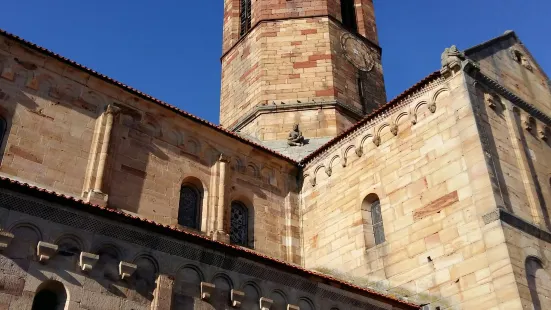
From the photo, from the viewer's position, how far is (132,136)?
12.6 m

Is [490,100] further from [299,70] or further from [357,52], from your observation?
[357,52]

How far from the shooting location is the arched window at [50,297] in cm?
727

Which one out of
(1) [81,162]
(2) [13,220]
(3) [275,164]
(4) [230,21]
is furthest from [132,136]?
(4) [230,21]

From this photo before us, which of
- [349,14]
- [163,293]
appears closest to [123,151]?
[163,293]

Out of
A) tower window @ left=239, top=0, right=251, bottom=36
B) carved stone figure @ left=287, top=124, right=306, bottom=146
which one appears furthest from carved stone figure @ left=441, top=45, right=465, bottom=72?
tower window @ left=239, top=0, right=251, bottom=36

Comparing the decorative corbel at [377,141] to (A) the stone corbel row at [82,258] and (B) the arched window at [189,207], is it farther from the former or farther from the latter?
(A) the stone corbel row at [82,258]

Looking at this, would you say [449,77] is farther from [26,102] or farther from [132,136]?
[26,102]

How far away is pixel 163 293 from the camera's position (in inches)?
318

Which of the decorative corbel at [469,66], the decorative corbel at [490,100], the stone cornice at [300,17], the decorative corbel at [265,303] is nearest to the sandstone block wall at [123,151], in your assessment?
the decorative corbel at [265,303]

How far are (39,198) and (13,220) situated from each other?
47 cm

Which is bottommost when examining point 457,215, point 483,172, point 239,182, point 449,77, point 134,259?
point 134,259

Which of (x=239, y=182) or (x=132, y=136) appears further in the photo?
(x=239, y=182)

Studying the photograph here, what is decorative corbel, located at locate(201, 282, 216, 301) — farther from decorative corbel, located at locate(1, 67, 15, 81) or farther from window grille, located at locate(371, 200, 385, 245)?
decorative corbel, located at locate(1, 67, 15, 81)

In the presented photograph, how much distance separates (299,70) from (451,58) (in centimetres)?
786
